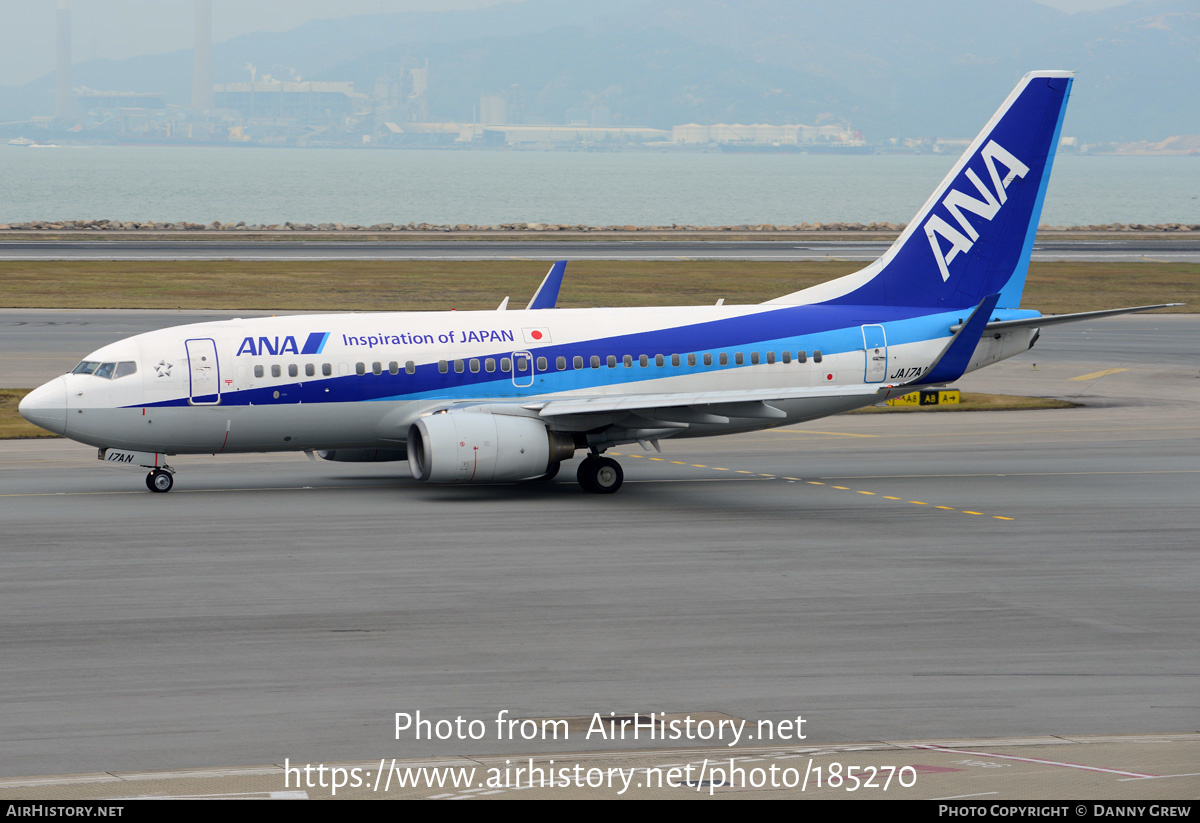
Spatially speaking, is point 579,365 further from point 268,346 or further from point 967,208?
point 967,208

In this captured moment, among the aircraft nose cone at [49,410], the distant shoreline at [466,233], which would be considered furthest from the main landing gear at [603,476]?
the distant shoreline at [466,233]

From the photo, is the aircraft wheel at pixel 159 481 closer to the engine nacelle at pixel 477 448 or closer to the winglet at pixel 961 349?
the engine nacelle at pixel 477 448

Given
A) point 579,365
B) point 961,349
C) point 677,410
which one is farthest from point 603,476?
point 961,349

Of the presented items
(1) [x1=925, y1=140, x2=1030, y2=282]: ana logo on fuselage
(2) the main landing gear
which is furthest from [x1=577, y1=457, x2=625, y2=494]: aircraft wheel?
(1) [x1=925, y1=140, x2=1030, y2=282]: ana logo on fuselage

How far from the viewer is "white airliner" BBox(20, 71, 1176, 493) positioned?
3153cm

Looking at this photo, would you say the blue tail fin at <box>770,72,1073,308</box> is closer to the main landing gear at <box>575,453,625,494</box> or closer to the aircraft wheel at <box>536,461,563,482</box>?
the main landing gear at <box>575,453,625,494</box>

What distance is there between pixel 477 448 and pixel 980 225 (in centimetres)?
1550

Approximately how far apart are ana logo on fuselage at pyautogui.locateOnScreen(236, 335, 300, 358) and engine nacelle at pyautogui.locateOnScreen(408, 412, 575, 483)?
3518mm

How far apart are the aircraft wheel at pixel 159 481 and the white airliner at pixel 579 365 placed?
5 cm

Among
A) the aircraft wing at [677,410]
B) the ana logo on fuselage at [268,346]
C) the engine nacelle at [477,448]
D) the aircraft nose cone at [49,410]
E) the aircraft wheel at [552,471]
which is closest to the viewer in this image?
the engine nacelle at [477,448]

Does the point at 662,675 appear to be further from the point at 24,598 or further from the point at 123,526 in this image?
the point at 123,526

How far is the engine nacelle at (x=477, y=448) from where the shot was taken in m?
30.8

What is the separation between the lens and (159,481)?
32.5 m

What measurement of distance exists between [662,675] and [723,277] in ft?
233
